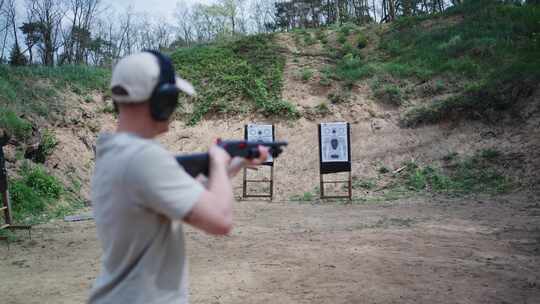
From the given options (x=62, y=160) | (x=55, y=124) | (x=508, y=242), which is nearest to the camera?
(x=508, y=242)

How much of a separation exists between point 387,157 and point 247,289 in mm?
9134

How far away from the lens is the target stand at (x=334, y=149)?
444 inches

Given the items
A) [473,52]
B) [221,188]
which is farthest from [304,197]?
[221,188]

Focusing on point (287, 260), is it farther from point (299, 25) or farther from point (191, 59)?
point (299, 25)

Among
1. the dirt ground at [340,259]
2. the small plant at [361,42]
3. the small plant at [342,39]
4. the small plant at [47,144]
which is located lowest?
Result: the dirt ground at [340,259]

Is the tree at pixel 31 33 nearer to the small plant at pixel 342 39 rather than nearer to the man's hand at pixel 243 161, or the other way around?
the small plant at pixel 342 39

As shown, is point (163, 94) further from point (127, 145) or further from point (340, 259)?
point (340, 259)

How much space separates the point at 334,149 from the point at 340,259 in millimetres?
6465

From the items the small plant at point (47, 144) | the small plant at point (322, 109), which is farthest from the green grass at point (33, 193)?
Answer: the small plant at point (322, 109)

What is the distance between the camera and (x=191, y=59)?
60.4 ft

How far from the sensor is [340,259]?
5.31 meters

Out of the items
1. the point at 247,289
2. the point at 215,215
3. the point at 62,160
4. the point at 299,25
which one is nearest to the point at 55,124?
the point at 62,160

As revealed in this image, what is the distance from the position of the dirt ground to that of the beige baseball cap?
10.6ft

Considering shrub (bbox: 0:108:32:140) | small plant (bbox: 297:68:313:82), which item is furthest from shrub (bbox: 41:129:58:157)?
small plant (bbox: 297:68:313:82)
